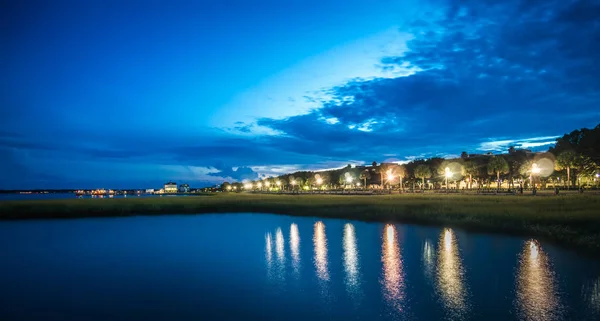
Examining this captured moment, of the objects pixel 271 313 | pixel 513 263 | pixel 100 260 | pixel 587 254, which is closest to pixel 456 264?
pixel 513 263

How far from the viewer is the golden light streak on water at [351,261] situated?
19472 millimetres

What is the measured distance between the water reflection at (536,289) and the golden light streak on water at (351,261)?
724 centimetres

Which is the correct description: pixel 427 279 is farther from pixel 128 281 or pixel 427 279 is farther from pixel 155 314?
pixel 128 281

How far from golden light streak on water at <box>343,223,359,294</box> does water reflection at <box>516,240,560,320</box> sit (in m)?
7.24

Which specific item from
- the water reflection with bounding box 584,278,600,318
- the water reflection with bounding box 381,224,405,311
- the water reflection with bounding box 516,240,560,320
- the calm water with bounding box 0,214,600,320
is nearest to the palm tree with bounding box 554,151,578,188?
the calm water with bounding box 0,214,600,320

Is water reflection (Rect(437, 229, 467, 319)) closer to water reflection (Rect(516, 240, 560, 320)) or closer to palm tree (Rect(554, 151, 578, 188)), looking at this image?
water reflection (Rect(516, 240, 560, 320))

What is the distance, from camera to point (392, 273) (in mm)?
21688

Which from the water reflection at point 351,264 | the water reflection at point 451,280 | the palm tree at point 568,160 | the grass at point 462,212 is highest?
the palm tree at point 568,160

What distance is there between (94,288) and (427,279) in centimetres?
1775

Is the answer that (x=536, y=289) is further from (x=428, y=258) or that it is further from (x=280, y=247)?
(x=280, y=247)

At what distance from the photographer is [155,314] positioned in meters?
16.1

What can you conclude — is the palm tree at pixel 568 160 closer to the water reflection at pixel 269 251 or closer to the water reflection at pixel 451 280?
the water reflection at pixel 451 280

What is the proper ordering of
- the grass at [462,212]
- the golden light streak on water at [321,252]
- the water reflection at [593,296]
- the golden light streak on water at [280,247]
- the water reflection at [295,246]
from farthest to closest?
1. the grass at [462,212]
2. the golden light streak on water at [280,247]
3. the water reflection at [295,246]
4. the golden light streak on water at [321,252]
5. the water reflection at [593,296]

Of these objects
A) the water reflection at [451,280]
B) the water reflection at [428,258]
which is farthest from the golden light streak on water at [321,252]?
the water reflection at [451,280]
